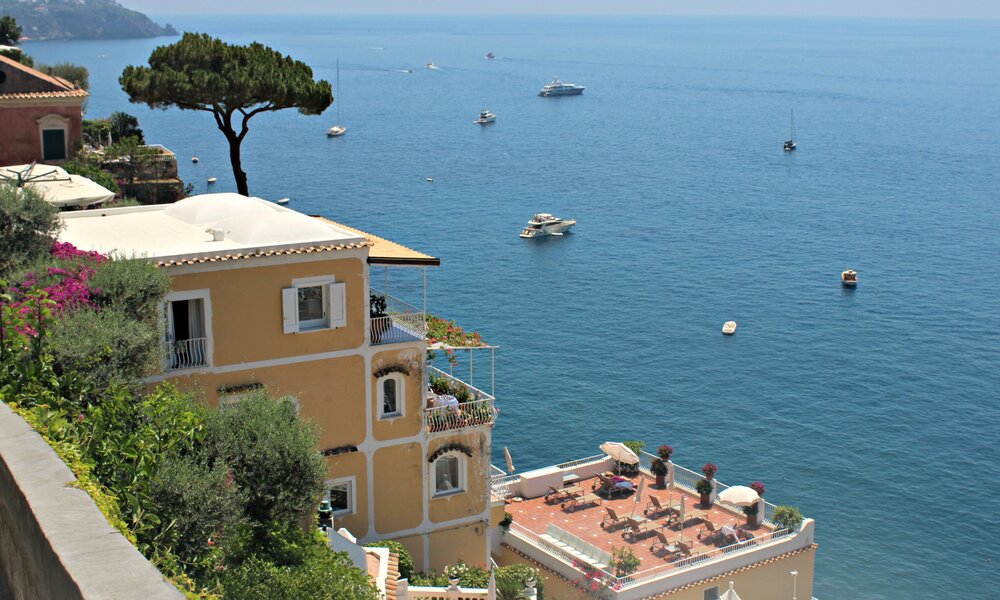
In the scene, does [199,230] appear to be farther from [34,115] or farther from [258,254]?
[34,115]

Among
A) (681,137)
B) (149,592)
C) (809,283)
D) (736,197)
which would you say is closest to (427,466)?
(149,592)

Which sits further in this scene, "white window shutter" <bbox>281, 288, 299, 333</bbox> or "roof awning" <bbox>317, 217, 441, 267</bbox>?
"roof awning" <bbox>317, 217, 441, 267</bbox>

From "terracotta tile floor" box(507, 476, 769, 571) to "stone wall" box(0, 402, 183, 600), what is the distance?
2545cm

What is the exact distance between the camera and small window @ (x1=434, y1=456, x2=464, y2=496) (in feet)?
85.4

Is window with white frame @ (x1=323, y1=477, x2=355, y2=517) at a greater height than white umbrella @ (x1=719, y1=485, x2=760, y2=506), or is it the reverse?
window with white frame @ (x1=323, y1=477, x2=355, y2=517)

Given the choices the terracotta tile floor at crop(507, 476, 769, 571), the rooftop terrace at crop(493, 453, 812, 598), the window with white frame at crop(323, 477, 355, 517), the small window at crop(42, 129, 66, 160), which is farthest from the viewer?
the small window at crop(42, 129, 66, 160)

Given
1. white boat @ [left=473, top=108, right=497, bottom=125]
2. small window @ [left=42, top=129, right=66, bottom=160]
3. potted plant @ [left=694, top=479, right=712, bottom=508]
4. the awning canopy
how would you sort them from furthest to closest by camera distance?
white boat @ [left=473, top=108, right=497, bottom=125], small window @ [left=42, top=129, right=66, bottom=160], potted plant @ [left=694, top=479, right=712, bottom=508], the awning canopy

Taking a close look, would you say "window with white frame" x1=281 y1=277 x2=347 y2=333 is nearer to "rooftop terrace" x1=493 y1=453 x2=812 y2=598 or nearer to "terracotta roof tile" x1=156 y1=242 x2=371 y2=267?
"terracotta roof tile" x1=156 y1=242 x2=371 y2=267

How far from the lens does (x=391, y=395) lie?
80.8ft

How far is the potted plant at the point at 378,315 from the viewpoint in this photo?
79.2 feet

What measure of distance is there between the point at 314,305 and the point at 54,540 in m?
17.5

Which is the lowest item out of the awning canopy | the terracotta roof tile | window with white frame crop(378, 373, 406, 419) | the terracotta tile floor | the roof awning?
the terracotta tile floor

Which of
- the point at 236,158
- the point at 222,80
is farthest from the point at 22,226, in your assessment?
the point at 236,158

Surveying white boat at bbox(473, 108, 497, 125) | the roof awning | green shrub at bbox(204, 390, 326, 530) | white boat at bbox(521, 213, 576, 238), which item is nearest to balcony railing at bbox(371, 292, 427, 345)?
the roof awning
